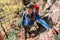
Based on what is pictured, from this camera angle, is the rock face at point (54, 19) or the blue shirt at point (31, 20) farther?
the blue shirt at point (31, 20)

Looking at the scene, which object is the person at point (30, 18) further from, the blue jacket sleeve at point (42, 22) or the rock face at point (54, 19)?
the rock face at point (54, 19)

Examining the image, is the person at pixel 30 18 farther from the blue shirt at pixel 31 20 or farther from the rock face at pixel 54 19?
the rock face at pixel 54 19

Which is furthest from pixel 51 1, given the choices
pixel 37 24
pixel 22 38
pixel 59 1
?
pixel 22 38

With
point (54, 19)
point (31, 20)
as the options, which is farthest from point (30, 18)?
point (54, 19)

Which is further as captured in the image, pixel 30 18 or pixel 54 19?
pixel 54 19

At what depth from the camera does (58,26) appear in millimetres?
5801

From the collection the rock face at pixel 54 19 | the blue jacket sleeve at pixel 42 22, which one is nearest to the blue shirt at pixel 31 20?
the blue jacket sleeve at pixel 42 22

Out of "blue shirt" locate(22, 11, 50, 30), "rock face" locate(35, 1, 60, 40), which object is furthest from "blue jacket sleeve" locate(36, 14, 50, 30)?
"rock face" locate(35, 1, 60, 40)

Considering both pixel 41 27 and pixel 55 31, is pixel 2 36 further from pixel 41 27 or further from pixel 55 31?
pixel 55 31

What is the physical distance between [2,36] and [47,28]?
4.42 feet

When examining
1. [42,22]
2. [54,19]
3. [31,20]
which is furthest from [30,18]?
[54,19]

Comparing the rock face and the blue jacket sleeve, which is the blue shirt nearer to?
the blue jacket sleeve

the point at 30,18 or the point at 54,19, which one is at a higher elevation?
the point at 30,18

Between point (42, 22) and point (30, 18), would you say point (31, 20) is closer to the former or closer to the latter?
point (30, 18)
